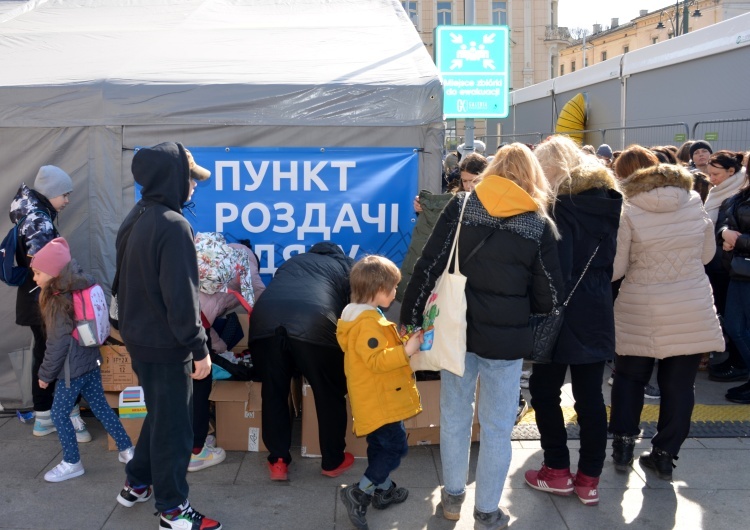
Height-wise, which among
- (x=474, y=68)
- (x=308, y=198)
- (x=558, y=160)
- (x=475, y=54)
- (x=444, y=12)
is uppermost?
(x=444, y=12)

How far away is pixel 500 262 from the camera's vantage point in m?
3.25

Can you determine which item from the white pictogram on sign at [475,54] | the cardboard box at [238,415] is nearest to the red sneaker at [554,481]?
the cardboard box at [238,415]

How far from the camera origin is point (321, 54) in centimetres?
568

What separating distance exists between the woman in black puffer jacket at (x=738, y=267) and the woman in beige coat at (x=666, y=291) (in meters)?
1.30

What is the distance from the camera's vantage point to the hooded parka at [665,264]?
3.94 meters

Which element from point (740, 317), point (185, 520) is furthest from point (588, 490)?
point (740, 317)

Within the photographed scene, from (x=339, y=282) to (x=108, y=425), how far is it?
5.20 ft

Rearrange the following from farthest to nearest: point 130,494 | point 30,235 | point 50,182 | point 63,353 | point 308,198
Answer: point 308,198 → point 50,182 → point 30,235 → point 63,353 → point 130,494

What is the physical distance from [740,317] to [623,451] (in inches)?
76.4

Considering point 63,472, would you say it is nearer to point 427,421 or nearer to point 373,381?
point 373,381

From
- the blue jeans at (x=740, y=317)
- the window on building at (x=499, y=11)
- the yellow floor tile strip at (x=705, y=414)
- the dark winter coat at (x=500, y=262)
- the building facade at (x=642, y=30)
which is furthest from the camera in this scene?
the window on building at (x=499, y=11)

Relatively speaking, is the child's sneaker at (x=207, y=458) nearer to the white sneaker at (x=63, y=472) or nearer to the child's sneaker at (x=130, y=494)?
the child's sneaker at (x=130, y=494)

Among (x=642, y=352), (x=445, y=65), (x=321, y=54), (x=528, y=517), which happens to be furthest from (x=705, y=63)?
(x=528, y=517)

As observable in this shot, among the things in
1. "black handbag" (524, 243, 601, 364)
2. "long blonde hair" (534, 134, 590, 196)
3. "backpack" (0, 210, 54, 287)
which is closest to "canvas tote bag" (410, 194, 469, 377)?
"black handbag" (524, 243, 601, 364)
